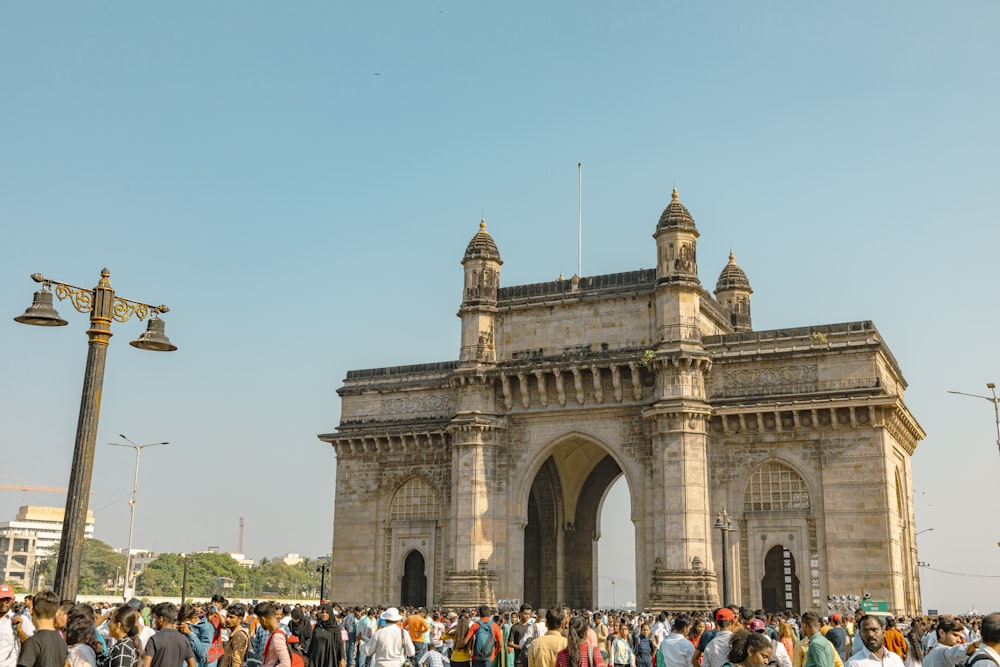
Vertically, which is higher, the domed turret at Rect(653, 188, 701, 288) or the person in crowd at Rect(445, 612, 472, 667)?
the domed turret at Rect(653, 188, 701, 288)

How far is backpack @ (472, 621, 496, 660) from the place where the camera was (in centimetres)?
1584

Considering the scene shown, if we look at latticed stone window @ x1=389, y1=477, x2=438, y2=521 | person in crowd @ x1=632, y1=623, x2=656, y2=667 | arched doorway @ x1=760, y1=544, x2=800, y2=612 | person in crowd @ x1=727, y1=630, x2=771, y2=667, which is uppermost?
latticed stone window @ x1=389, y1=477, x2=438, y2=521

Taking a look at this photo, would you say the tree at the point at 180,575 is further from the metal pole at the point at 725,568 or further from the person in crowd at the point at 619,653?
the person in crowd at the point at 619,653

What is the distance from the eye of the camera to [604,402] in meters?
37.8

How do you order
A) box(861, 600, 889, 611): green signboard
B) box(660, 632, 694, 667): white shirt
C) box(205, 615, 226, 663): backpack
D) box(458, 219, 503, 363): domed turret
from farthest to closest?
1. box(458, 219, 503, 363): domed turret
2. box(861, 600, 889, 611): green signboard
3. box(205, 615, 226, 663): backpack
4. box(660, 632, 694, 667): white shirt

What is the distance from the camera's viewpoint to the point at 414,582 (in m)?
42.4

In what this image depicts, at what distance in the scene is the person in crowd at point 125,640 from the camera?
10.1 m

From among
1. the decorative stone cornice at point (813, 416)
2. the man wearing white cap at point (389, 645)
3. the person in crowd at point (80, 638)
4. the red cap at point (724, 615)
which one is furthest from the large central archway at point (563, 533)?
the person in crowd at point (80, 638)

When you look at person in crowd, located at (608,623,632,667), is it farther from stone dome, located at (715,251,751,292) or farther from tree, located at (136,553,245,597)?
tree, located at (136,553,245,597)

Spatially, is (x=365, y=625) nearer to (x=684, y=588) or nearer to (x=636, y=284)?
(x=684, y=588)

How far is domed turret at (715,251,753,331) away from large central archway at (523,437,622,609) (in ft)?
28.5

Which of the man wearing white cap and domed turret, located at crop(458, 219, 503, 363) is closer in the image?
the man wearing white cap

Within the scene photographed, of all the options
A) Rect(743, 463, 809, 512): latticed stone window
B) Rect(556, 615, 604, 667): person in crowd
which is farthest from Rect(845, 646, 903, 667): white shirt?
Rect(743, 463, 809, 512): latticed stone window

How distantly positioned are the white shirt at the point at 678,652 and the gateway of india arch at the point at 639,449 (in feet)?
71.4
